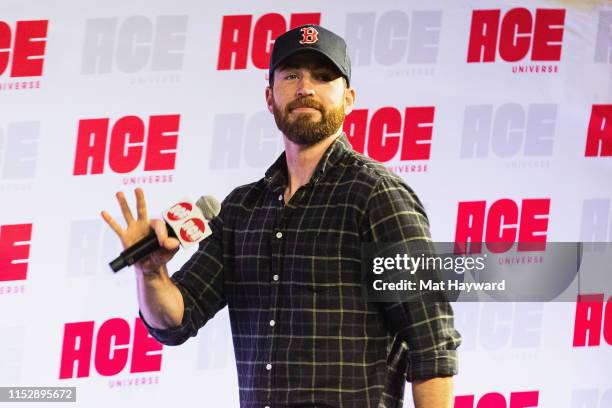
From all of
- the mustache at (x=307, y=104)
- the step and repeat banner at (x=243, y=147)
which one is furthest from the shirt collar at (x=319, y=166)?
the step and repeat banner at (x=243, y=147)

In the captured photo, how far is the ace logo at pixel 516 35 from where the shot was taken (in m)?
4.01

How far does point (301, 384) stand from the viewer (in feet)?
6.30

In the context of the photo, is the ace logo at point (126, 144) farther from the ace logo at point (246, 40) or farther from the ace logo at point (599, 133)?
the ace logo at point (599, 133)

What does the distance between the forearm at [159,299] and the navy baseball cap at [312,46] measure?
611 millimetres

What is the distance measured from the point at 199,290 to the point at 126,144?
1.73 metres

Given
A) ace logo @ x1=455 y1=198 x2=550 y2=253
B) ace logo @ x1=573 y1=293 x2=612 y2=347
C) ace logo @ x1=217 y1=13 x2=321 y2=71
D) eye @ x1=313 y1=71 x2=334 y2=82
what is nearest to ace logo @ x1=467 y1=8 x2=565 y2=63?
ace logo @ x1=455 y1=198 x2=550 y2=253

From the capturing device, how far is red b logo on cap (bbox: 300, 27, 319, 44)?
2.12m

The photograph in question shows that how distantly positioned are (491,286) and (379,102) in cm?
104

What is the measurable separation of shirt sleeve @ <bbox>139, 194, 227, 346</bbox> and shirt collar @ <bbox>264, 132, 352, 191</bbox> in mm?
173

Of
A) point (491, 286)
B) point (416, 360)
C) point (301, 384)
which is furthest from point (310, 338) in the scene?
point (491, 286)

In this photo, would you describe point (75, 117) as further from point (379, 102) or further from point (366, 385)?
point (366, 385)

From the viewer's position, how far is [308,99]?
6.87 feet

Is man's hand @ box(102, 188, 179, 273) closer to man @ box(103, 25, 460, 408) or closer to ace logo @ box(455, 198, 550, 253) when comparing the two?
man @ box(103, 25, 460, 408)

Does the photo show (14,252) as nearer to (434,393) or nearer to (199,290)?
(199,290)
